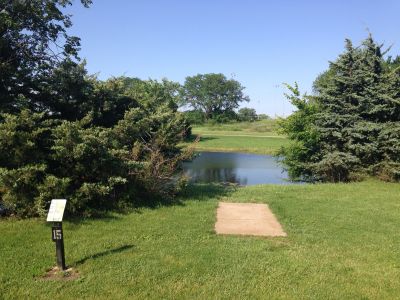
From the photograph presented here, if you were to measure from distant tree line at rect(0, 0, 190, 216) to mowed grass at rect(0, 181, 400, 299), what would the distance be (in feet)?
2.06

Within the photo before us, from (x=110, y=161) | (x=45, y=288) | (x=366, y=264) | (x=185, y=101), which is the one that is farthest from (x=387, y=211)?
(x=185, y=101)

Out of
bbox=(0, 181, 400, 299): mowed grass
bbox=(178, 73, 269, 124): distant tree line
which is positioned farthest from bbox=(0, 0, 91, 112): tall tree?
bbox=(178, 73, 269, 124): distant tree line

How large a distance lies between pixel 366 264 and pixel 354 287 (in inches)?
36.7

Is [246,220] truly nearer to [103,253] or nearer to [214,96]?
[103,253]

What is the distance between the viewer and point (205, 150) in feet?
148

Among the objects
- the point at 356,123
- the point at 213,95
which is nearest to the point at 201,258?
the point at 356,123

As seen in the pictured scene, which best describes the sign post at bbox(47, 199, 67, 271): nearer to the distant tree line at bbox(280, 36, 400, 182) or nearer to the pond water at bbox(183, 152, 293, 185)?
the distant tree line at bbox(280, 36, 400, 182)

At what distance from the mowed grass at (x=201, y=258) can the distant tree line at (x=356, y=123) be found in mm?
6043

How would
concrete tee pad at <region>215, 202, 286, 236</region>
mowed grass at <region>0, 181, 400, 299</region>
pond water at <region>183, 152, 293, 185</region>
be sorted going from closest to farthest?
mowed grass at <region>0, 181, 400, 299</region>
concrete tee pad at <region>215, 202, 286, 236</region>
pond water at <region>183, 152, 293, 185</region>

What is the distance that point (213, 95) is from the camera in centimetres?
11350

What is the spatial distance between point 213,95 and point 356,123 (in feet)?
326

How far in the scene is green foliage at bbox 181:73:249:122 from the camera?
113 metres

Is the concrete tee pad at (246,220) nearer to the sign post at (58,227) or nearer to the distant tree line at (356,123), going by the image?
the sign post at (58,227)

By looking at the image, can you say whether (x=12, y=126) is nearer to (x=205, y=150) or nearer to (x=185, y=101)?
(x=205, y=150)
